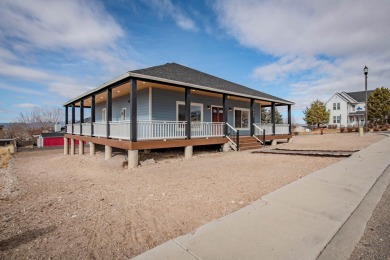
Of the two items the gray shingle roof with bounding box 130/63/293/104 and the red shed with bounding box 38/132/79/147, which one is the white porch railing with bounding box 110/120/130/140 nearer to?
the gray shingle roof with bounding box 130/63/293/104

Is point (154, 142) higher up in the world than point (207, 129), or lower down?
lower down

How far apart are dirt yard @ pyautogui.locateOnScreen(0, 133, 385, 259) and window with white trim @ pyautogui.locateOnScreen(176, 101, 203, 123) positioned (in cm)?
672

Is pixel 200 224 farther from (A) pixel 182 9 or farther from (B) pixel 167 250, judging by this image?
(A) pixel 182 9

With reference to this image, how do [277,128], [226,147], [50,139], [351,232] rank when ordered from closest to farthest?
1. [351,232]
2. [226,147]
3. [277,128]
4. [50,139]

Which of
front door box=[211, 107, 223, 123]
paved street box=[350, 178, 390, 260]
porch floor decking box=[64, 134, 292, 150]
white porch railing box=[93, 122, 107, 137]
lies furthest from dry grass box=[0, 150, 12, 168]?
paved street box=[350, 178, 390, 260]

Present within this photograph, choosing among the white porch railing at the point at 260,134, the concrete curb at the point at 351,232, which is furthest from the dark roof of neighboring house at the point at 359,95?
the concrete curb at the point at 351,232

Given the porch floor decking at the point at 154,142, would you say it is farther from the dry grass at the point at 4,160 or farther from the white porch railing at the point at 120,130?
the dry grass at the point at 4,160

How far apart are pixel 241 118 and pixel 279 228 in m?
15.8

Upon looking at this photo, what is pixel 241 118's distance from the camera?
18.4 meters

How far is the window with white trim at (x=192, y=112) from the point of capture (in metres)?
14.0

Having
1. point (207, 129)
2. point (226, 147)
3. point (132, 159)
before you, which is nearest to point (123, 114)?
point (207, 129)

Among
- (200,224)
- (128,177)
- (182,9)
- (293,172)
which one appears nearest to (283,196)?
(200,224)

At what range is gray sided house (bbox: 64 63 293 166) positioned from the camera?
9750 millimetres

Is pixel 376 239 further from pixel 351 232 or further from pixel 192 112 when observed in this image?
pixel 192 112
